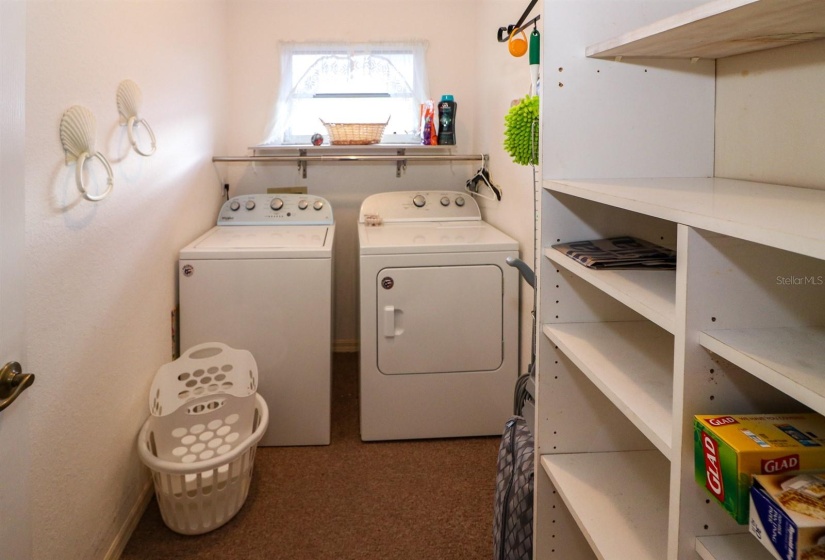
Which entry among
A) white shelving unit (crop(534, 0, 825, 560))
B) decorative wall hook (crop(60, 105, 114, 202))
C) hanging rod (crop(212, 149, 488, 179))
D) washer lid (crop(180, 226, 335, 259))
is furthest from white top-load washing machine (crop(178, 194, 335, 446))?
white shelving unit (crop(534, 0, 825, 560))

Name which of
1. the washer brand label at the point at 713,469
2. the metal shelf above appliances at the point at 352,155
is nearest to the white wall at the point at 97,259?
the metal shelf above appliances at the point at 352,155

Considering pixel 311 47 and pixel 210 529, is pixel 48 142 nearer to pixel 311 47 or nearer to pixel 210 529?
pixel 210 529

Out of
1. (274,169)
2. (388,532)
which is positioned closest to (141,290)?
(388,532)

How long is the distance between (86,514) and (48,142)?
3.23 ft

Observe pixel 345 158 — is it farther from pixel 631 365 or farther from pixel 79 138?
pixel 631 365

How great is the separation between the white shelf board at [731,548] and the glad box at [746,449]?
91mm

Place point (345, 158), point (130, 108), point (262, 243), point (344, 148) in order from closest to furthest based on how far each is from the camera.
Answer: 1. point (130, 108)
2. point (262, 243)
3. point (345, 158)
4. point (344, 148)

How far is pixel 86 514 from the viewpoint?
170 cm

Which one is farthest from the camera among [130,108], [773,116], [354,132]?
[354,132]

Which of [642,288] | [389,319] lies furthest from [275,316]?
[642,288]

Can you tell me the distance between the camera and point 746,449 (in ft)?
2.31

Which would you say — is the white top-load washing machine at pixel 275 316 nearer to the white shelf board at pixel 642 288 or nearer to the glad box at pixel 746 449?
the white shelf board at pixel 642 288

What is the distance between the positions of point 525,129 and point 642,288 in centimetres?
79

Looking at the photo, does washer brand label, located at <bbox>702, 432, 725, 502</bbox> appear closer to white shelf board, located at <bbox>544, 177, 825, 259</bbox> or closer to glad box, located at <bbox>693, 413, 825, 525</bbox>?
glad box, located at <bbox>693, 413, 825, 525</bbox>
